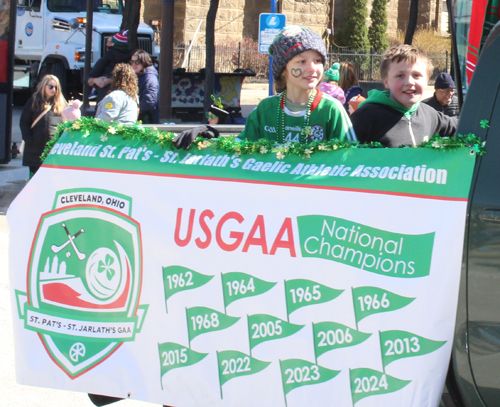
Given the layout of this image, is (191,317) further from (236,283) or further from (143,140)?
(143,140)

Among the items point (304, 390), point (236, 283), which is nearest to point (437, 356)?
point (304, 390)

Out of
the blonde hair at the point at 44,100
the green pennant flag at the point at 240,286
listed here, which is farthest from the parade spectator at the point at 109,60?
the green pennant flag at the point at 240,286

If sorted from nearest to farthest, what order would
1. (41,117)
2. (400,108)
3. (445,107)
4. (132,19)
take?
(400,108), (445,107), (41,117), (132,19)

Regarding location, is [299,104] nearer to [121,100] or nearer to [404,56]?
[404,56]

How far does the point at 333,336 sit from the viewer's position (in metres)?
2.53

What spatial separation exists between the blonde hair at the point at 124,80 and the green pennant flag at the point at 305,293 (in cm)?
A: 518

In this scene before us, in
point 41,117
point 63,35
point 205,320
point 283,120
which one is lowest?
point 205,320

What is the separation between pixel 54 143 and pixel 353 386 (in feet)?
5.71

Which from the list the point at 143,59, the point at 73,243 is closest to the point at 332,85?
the point at 143,59

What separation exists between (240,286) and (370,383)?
620 millimetres

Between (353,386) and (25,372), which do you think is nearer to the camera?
(353,386)

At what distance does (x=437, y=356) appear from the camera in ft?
7.92

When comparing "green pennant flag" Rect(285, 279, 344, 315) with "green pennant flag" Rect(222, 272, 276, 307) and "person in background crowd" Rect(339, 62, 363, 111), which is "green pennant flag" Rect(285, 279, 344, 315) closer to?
"green pennant flag" Rect(222, 272, 276, 307)

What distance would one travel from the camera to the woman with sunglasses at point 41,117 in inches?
333
